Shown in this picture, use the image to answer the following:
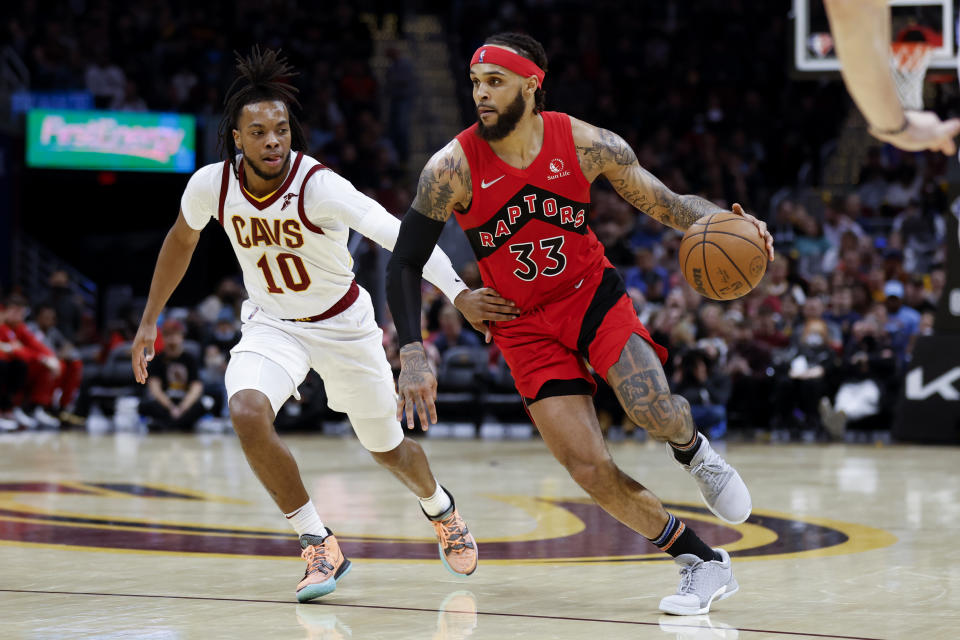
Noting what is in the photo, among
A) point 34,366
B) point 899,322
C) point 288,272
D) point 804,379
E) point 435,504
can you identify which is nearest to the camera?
point 288,272

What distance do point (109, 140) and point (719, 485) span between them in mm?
16677

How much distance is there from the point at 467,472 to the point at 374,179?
990cm

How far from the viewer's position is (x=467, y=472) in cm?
1087

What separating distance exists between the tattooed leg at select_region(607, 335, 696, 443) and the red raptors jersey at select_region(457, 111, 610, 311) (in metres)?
0.40

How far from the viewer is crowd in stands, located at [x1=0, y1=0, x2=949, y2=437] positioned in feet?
48.0

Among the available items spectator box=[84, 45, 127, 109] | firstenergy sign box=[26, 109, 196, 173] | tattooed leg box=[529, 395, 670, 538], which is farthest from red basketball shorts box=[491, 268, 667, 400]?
spectator box=[84, 45, 127, 109]

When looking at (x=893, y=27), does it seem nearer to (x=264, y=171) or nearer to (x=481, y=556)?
(x=481, y=556)

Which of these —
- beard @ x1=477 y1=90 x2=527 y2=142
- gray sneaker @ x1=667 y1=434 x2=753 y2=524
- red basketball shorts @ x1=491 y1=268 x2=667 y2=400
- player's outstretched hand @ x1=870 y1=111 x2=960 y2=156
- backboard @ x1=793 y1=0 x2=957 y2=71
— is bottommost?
gray sneaker @ x1=667 y1=434 x2=753 y2=524

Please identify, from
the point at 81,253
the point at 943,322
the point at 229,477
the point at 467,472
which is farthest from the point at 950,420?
the point at 81,253

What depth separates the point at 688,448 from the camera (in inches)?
204

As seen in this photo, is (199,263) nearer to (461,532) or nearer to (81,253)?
(81,253)

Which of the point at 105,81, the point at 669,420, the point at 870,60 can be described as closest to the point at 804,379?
the point at 669,420

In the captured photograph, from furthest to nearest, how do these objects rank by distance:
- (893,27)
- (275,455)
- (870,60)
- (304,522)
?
(893,27)
(304,522)
(275,455)
(870,60)

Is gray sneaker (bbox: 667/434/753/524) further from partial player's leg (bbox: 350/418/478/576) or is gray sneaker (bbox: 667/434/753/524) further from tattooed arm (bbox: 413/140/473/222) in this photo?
tattooed arm (bbox: 413/140/473/222)
